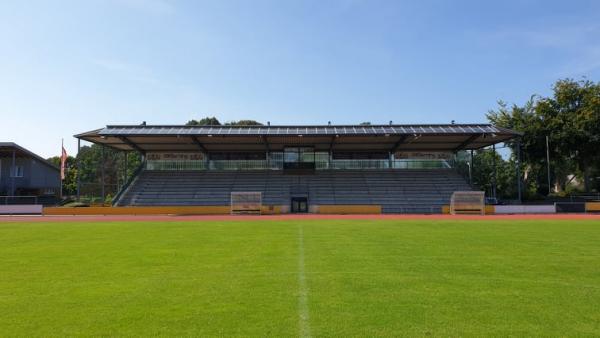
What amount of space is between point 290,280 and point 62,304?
365cm

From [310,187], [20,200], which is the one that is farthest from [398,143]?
[20,200]

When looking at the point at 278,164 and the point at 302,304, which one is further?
the point at 278,164

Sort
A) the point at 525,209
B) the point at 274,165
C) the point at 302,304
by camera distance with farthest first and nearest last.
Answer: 1. the point at 274,165
2. the point at 525,209
3. the point at 302,304

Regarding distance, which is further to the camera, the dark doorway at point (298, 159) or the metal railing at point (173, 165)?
the metal railing at point (173, 165)

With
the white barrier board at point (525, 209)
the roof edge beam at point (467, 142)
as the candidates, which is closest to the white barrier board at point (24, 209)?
the roof edge beam at point (467, 142)

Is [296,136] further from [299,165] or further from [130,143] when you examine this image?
[130,143]

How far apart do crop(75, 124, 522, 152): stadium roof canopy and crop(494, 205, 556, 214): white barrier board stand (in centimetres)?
695

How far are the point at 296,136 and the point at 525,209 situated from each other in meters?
22.9

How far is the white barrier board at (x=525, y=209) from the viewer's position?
118ft

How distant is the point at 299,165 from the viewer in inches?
1810

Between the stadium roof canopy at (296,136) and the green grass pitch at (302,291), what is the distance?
27824 millimetres

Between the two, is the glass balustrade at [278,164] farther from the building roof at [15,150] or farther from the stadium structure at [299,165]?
the building roof at [15,150]

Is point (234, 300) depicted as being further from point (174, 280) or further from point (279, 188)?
point (279, 188)

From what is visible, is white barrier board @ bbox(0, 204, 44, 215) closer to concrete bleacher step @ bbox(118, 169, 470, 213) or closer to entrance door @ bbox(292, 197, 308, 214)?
concrete bleacher step @ bbox(118, 169, 470, 213)
